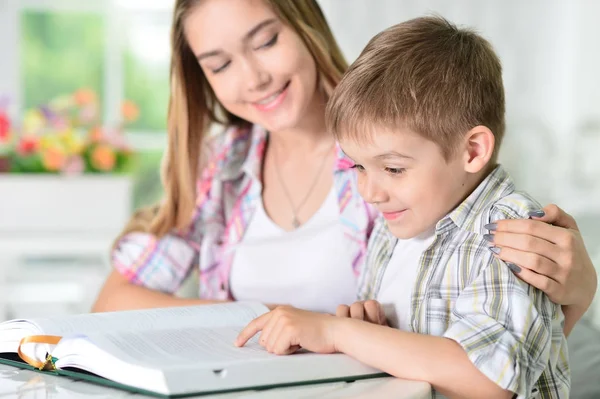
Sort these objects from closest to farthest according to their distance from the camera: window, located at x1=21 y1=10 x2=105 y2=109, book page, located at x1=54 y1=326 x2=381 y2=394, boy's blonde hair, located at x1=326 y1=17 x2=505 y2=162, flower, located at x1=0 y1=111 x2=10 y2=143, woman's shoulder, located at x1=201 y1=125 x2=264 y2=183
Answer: book page, located at x1=54 y1=326 x2=381 y2=394, boy's blonde hair, located at x1=326 y1=17 x2=505 y2=162, woman's shoulder, located at x1=201 y1=125 x2=264 y2=183, flower, located at x1=0 y1=111 x2=10 y2=143, window, located at x1=21 y1=10 x2=105 y2=109

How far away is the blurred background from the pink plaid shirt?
3.65 ft

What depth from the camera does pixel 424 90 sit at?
1246mm

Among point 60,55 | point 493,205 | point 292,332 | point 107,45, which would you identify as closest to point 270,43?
point 493,205

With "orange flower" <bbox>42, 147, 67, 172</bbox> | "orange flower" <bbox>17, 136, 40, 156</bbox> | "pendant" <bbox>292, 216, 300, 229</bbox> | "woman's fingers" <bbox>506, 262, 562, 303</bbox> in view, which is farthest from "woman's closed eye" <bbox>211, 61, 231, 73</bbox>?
"orange flower" <bbox>17, 136, 40, 156</bbox>

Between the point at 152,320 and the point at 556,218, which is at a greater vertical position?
the point at 556,218

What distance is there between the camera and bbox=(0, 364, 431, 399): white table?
103 centimetres

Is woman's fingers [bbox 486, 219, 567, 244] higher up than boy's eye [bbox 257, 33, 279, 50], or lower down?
lower down

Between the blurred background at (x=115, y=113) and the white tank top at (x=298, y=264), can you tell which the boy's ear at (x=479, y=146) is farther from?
the blurred background at (x=115, y=113)

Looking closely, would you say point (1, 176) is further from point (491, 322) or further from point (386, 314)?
point (491, 322)

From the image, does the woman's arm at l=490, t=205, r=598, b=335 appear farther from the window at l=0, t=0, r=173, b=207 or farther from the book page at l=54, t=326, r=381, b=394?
the window at l=0, t=0, r=173, b=207

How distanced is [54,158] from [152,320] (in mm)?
2706

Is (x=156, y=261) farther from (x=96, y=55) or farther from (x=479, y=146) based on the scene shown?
(x=96, y=55)

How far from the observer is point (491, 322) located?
1102mm

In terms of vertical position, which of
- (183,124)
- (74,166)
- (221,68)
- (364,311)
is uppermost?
(221,68)
